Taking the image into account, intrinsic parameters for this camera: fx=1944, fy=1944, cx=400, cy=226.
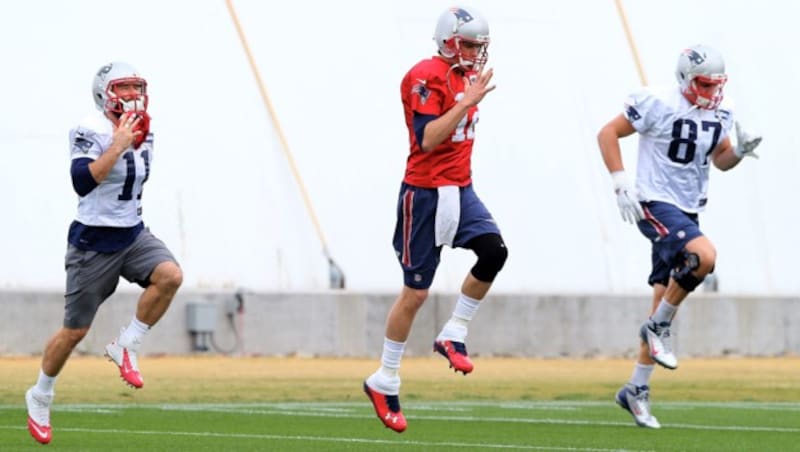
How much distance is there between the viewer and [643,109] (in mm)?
13680

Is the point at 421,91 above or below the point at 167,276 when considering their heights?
above

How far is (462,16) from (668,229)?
8.75 feet

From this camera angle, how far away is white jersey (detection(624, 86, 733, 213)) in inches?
536

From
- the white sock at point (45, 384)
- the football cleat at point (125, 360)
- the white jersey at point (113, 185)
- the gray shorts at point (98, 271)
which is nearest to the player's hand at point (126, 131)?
the white jersey at point (113, 185)

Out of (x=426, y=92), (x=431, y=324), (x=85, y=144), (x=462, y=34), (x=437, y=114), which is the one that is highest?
(x=462, y=34)

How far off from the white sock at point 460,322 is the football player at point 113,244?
180 cm

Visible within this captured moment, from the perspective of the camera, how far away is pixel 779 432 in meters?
13.1

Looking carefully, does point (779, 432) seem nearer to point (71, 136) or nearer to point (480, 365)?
point (71, 136)

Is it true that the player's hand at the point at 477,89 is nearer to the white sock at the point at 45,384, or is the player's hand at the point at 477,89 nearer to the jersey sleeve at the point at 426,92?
the jersey sleeve at the point at 426,92

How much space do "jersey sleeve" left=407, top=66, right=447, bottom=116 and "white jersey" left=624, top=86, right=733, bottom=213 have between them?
2622 millimetres

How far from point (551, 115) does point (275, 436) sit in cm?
1576

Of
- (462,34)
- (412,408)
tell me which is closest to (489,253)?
(462,34)

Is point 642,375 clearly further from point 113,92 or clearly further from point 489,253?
point 113,92

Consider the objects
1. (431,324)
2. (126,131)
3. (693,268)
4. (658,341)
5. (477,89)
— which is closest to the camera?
(477,89)
